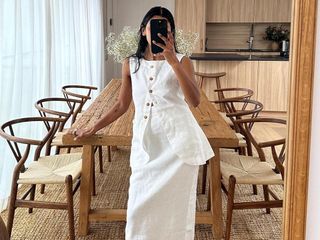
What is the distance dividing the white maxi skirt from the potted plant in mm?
5999

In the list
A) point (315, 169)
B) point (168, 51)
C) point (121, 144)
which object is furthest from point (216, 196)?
point (315, 169)

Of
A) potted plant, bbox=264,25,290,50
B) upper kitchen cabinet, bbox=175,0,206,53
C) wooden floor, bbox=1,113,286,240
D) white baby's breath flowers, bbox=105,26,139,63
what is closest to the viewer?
wooden floor, bbox=1,113,286,240

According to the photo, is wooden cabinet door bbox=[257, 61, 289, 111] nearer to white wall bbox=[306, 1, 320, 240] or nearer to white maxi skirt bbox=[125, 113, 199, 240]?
white maxi skirt bbox=[125, 113, 199, 240]

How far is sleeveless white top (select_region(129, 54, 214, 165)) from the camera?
1.89 m

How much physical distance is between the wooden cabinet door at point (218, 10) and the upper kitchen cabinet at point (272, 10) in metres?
0.48

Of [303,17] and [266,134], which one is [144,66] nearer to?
[303,17]

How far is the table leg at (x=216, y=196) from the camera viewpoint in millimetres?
2648

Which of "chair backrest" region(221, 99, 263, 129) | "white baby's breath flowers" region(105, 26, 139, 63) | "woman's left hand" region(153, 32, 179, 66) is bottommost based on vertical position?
"chair backrest" region(221, 99, 263, 129)

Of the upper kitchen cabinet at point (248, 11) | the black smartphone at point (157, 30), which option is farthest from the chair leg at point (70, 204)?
the upper kitchen cabinet at point (248, 11)

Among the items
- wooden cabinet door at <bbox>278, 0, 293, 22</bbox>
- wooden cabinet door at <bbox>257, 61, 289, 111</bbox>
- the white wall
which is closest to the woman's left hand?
the white wall

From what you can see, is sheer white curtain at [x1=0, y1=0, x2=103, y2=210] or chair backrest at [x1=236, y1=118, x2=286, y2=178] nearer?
chair backrest at [x1=236, y1=118, x2=286, y2=178]

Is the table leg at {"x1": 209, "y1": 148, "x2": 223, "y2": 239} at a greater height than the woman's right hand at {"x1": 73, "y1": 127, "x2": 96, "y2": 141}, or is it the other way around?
the woman's right hand at {"x1": 73, "y1": 127, "x2": 96, "y2": 141}

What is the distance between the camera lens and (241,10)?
7.36 m

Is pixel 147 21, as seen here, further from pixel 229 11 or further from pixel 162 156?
pixel 229 11
